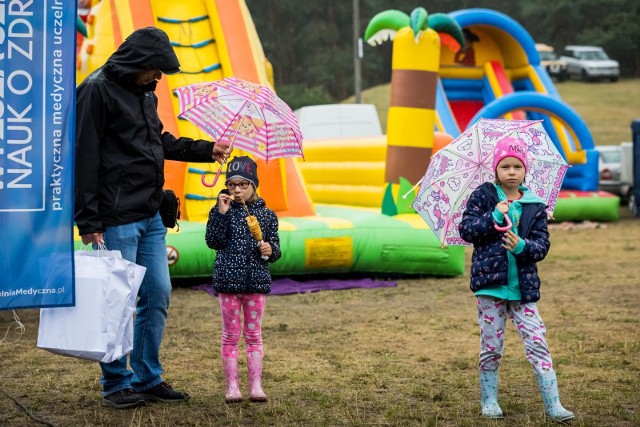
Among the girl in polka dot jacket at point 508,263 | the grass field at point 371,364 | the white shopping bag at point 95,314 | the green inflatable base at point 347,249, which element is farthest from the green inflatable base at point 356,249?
the girl in polka dot jacket at point 508,263

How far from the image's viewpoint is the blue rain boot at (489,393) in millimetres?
4781

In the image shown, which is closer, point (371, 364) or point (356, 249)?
point (371, 364)

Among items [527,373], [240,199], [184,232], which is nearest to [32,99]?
[240,199]

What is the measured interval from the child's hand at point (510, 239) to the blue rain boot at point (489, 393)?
0.60 metres

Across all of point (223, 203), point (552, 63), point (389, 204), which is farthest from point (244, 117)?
point (552, 63)

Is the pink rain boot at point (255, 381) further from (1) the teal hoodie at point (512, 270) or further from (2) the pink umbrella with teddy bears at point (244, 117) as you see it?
(1) the teal hoodie at point (512, 270)

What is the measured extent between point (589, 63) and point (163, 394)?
39064 millimetres

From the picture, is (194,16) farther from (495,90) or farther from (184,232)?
(495,90)

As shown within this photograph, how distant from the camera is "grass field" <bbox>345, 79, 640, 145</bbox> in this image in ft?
114

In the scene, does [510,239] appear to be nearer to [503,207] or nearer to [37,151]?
[503,207]

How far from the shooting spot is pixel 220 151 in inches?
206

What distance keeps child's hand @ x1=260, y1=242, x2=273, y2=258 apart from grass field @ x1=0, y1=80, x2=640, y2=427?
0.72m

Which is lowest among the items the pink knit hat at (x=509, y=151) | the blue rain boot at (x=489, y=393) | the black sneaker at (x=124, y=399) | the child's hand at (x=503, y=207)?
the black sneaker at (x=124, y=399)

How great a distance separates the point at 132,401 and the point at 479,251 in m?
1.73
